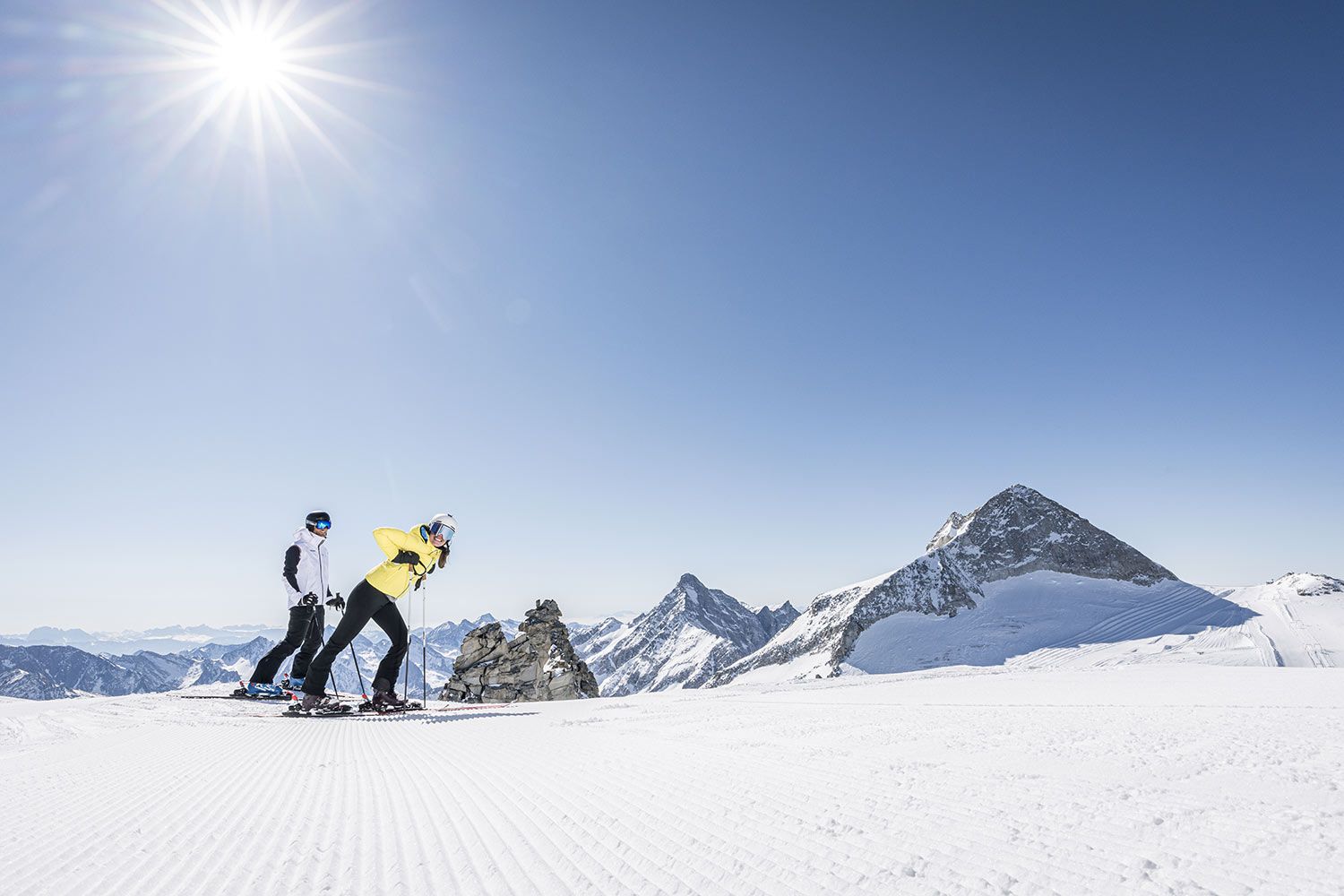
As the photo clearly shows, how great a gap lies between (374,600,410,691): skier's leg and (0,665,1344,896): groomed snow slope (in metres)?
2.78

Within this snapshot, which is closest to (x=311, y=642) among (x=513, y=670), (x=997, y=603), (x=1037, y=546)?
(x=513, y=670)

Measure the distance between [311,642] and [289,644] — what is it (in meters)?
0.67

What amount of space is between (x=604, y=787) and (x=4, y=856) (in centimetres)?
264

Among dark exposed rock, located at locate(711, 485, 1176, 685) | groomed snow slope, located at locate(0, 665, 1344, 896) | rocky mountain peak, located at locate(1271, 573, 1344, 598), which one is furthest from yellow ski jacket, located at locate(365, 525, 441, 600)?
rocky mountain peak, located at locate(1271, 573, 1344, 598)

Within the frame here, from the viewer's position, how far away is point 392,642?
29.7 ft

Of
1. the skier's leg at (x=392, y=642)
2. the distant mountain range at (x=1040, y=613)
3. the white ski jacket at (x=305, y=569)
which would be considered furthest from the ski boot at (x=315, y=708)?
the distant mountain range at (x=1040, y=613)

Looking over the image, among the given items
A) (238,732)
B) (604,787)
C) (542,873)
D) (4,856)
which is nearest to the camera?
(542,873)

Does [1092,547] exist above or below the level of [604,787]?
above

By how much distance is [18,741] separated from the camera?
5906mm

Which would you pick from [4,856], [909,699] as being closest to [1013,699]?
[909,699]

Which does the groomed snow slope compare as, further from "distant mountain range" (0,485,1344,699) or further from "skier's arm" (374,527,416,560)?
"distant mountain range" (0,485,1344,699)

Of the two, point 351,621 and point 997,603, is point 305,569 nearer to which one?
point 351,621

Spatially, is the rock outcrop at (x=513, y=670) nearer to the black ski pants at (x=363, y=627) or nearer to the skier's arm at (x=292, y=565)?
the skier's arm at (x=292, y=565)

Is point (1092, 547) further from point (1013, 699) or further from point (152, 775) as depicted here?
point (152, 775)
